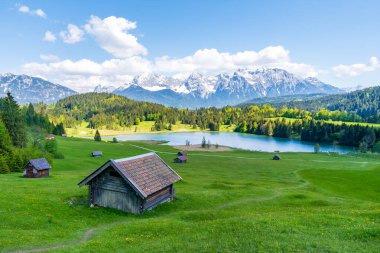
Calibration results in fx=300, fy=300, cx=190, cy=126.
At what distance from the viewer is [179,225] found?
28.5m

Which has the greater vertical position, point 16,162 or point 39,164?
point 39,164

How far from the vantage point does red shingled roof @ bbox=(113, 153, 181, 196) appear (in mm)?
35188

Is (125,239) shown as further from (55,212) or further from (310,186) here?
(310,186)

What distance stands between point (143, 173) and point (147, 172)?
1.04m

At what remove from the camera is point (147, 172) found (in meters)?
38.5

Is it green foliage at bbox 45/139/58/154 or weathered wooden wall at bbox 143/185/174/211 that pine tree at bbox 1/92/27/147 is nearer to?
→ green foliage at bbox 45/139/58/154

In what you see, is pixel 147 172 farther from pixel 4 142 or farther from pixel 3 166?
pixel 4 142

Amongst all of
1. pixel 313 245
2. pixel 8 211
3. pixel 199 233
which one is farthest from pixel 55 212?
pixel 313 245

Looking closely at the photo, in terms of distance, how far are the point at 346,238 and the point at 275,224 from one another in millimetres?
5208

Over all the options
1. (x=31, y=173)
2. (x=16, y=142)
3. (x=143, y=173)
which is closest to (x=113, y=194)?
(x=143, y=173)

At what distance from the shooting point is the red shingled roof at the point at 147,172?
35.2m

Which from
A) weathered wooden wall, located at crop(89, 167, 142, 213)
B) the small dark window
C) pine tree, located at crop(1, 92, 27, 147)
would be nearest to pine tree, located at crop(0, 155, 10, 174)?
pine tree, located at crop(1, 92, 27, 147)

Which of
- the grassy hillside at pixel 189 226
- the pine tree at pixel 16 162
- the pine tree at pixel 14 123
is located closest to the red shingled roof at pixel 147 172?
the grassy hillside at pixel 189 226

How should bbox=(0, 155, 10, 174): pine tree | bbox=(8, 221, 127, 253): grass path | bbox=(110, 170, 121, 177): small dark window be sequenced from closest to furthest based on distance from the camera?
bbox=(8, 221, 127, 253): grass path
bbox=(110, 170, 121, 177): small dark window
bbox=(0, 155, 10, 174): pine tree
